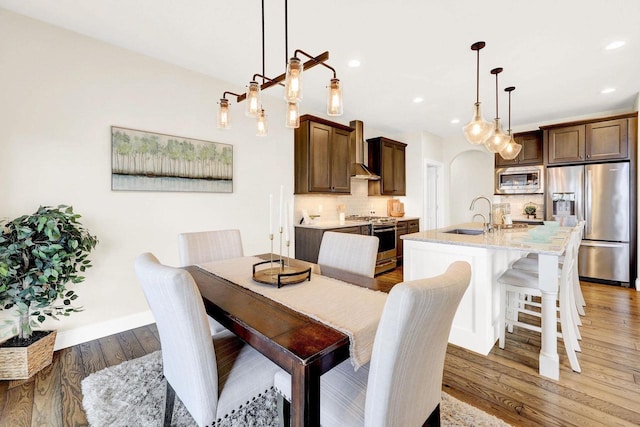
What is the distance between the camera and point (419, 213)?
19.3 feet

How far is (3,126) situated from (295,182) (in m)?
2.89

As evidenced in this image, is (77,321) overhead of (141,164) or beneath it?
beneath

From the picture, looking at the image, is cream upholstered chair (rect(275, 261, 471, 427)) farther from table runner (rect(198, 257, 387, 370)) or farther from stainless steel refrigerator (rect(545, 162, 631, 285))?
stainless steel refrigerator (rect(545, 162, 631, 285))

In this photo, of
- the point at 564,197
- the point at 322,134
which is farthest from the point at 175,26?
the point at 564,197

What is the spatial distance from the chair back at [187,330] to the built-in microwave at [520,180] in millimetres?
5537

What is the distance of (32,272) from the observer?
1.99 m

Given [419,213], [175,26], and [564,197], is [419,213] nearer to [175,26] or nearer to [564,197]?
[564,197]

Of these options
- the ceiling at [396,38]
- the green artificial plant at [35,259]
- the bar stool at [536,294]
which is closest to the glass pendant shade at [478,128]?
the ceiling at [396,38]

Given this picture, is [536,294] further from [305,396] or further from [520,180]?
[520,180]

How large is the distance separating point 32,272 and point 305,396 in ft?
7.34

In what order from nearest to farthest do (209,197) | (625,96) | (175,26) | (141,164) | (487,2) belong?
(487,2) < (175,26) < (141,164) < (209,197) < (625,96)

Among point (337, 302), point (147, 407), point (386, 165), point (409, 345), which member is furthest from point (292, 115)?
point (386, 165)

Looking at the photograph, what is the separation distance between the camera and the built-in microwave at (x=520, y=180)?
4.78m

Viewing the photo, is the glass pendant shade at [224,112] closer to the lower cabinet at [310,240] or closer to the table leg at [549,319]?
the lower cabinet at [310,240]
